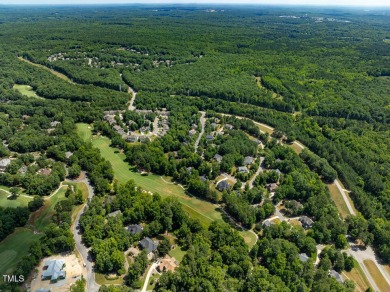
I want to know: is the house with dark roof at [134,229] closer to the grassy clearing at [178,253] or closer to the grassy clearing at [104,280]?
the grassy clearing at [178,253]

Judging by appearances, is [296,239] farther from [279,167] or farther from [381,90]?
[381,90]

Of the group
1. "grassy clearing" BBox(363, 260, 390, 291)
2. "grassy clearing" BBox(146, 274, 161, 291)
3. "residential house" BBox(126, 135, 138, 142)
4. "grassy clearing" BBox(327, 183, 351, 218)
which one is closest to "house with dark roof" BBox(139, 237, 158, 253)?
"grassy clearing" BBox(146, 274, 161, 291)

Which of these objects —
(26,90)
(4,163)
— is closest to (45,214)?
(4,163)

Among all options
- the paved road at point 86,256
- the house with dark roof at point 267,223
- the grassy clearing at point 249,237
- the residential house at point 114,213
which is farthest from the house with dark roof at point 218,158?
the paved road at point 86,256

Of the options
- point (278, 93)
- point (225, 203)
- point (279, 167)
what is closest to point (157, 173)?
point (225, 203)

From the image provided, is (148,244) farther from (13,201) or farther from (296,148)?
(296,148)
